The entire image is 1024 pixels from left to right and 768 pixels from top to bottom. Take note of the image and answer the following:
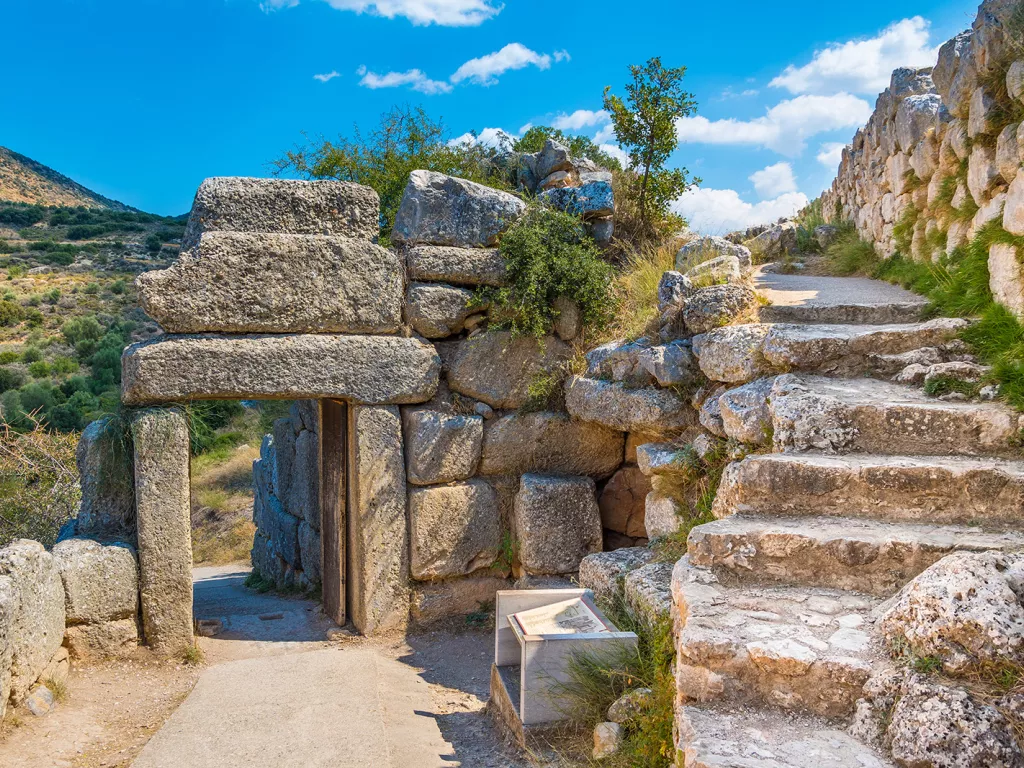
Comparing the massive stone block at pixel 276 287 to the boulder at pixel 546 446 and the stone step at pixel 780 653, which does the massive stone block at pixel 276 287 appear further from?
the stone step at pixel 780 653

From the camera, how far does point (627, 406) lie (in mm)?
5457

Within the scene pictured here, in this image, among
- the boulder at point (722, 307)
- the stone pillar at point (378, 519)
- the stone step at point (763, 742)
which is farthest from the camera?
the stone pillar at point (378, 519)

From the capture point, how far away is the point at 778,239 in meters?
8.38

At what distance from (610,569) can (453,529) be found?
1.69 m

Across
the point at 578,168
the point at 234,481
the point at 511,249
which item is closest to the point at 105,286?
the point at 234,481

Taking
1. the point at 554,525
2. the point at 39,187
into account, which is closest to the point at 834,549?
the point at 554,525

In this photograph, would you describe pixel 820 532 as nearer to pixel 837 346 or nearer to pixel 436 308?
pixel 837 346

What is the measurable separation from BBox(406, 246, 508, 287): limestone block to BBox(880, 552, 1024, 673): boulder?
4167 millimetres

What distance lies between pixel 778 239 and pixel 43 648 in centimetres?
762

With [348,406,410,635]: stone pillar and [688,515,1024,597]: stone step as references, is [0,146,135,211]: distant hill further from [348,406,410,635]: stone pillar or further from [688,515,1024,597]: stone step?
[688,515,1024,597]: stone step

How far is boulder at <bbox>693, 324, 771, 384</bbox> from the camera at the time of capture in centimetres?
444

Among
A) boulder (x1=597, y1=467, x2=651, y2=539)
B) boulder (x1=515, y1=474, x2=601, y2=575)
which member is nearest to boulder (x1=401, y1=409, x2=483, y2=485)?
boulder (x1=515, y1=474, x2=601, y2=575)

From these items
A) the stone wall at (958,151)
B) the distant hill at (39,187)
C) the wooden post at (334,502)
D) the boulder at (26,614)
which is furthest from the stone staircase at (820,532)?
the distant hill at (39,187)

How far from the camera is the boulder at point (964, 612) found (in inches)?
83.2
